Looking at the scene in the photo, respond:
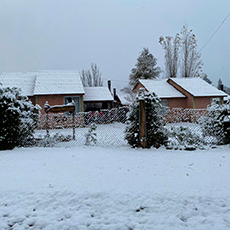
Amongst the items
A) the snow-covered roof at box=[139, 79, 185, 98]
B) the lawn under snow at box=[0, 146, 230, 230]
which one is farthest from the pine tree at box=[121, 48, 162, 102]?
the lawn under snow at box=[0, 146, 230, 230]

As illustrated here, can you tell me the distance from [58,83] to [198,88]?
12.4 metres

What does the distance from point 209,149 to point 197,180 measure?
242cm

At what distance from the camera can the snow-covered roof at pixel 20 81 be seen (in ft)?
51.3

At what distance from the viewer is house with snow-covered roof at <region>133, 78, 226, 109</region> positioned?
1717 cm

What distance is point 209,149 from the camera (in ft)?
18.5

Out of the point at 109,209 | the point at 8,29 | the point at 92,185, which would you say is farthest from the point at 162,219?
the point at 8,29

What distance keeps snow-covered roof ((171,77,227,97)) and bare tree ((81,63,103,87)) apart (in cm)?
2082

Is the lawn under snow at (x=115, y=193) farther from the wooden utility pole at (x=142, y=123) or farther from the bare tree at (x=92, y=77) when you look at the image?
the bare tree at (x=92, y=77)

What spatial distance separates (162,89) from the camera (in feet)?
61.0

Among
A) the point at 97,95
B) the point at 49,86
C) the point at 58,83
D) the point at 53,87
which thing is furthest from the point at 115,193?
the point at 97,95

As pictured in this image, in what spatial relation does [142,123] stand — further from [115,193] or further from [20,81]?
[20,81]

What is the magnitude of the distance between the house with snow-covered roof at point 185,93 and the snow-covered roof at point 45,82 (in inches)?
264

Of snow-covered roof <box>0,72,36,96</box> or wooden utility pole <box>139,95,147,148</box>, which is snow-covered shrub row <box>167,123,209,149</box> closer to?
wooden utility pole <box>139,95,147,148</box>

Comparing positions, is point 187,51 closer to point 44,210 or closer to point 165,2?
point 165,2
